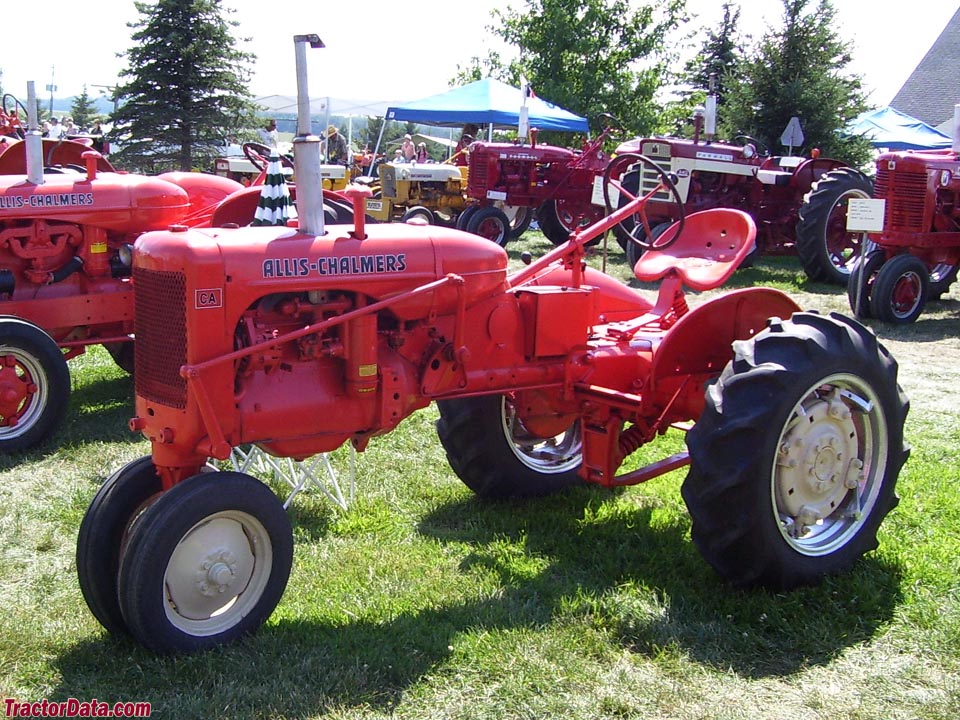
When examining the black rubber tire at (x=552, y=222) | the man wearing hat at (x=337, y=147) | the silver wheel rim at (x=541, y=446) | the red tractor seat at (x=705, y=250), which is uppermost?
the man wearing hat at (x=337, y=147)

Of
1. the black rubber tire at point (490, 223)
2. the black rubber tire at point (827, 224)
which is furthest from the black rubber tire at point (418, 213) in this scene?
the black rubber tire at point (827, 224)

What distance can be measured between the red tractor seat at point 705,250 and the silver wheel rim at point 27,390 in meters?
3.38

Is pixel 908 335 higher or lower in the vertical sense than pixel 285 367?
lower

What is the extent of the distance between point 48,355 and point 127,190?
4.61 feet

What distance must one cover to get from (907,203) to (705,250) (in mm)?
5582

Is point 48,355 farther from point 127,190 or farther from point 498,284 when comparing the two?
point 498,284

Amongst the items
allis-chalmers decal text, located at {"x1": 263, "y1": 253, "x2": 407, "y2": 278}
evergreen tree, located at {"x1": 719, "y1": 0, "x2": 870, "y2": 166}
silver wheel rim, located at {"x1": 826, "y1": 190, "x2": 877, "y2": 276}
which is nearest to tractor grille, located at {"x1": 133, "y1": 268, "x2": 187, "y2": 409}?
allis-chalmers decal text, located at {"x1": 263, "y1": 253, "x2": 407, "y2": 278}

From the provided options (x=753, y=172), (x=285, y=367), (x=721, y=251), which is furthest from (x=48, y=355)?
(x=753, y=172)

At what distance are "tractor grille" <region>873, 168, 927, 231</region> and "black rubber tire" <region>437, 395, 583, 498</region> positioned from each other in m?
6.17

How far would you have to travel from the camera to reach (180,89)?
2403 centimetres

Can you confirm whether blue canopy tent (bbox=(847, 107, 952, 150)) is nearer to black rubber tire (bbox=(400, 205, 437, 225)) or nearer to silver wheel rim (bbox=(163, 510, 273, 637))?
black rubber tire (bbox=(400, 205, 437, 225))

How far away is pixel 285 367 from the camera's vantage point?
358 cm

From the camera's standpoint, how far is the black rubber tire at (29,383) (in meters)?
5.66

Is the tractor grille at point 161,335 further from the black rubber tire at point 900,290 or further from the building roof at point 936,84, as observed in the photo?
the building roof at point 936,84
